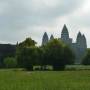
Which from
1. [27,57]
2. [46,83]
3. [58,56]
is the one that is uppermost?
[58,56]

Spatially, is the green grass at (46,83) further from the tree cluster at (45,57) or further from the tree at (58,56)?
the tree at (58,56)

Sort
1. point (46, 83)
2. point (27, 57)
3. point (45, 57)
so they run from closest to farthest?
point (46, 83) → point (27, 57) → point (45, 57)

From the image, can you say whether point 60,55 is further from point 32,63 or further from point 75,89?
point 75,89

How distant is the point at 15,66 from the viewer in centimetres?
14688

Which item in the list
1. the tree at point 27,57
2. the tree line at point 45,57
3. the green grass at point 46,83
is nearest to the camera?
the green grass at point 46,83

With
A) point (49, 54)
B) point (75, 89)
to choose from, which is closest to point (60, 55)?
point (49, 54)

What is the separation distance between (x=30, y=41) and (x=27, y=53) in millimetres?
26042

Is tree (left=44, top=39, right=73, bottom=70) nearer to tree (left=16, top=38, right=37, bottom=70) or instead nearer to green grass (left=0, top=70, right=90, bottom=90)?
tree (left=16, top=38, right=37, bottom=70)

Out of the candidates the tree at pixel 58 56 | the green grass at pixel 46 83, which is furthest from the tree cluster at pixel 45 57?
the green grass at pixel 46 83

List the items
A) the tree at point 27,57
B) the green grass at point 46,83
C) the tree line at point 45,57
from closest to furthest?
the green grass at point 46,83 < the tree at point 27,57 < the tree line at point 45,57

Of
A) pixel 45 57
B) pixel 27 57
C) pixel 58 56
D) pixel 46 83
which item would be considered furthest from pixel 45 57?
pixel 46 83

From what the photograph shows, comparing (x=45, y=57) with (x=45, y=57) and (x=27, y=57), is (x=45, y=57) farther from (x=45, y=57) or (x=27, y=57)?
(x=27, y=57)

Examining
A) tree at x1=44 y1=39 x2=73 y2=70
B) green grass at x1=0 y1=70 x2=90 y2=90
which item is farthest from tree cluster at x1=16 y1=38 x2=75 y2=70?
green grass at x1=0 y1=70 x2=90 y2=90

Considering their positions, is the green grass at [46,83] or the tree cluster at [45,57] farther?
the tree cluster at [45,57]
